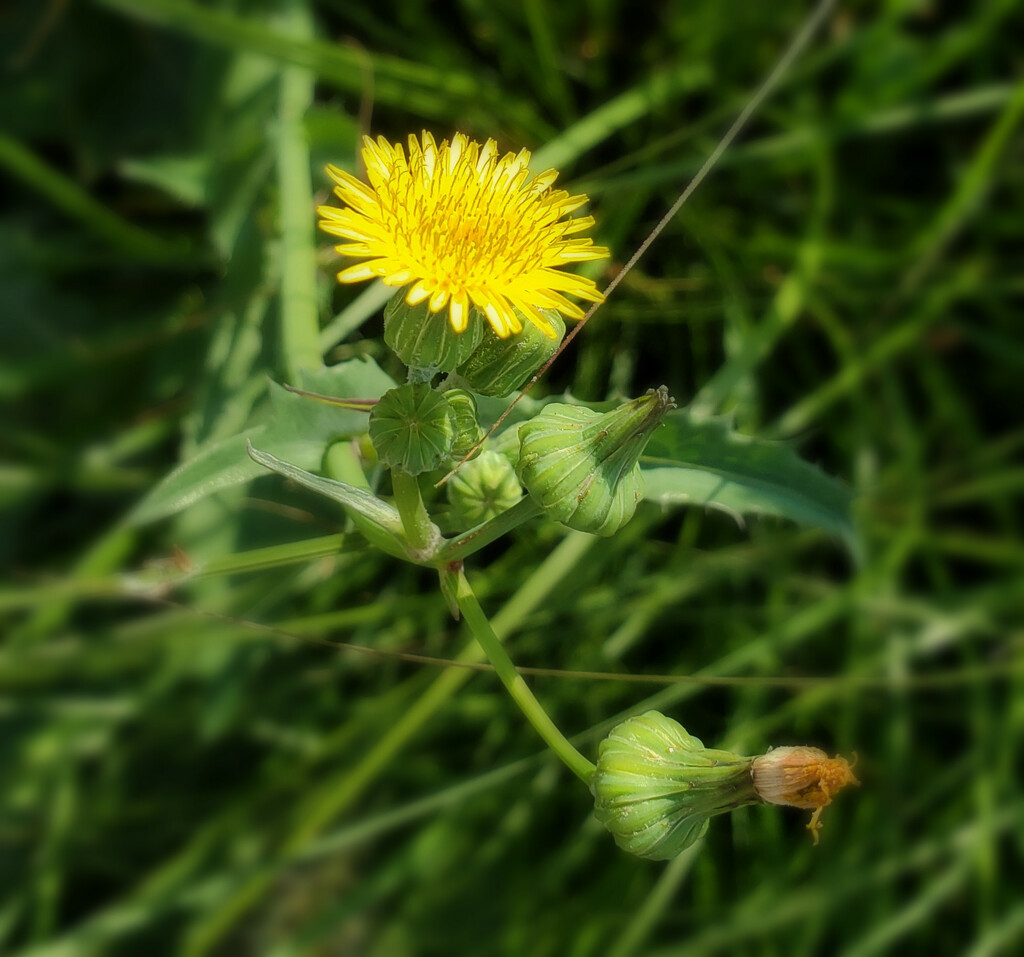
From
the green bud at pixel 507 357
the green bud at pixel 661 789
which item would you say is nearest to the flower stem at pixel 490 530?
the green bud at pixel 507 357

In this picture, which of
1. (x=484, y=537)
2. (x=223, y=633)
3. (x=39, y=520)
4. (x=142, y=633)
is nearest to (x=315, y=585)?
(x=223, y=633)

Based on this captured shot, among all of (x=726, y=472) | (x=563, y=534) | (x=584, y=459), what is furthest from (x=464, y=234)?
(x=563, y=534)

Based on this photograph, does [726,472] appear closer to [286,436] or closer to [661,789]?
[661,789]

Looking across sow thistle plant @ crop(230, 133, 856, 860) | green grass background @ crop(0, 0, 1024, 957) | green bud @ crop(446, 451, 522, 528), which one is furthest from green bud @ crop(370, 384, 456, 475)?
green grass background @ crop(0, 0, 1024, 957)

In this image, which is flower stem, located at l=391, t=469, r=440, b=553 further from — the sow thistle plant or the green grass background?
the green grass background

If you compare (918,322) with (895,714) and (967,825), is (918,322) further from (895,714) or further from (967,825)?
(967,825)

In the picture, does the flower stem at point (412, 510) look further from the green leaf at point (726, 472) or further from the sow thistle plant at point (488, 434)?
the green leaf at point (726, 472)
